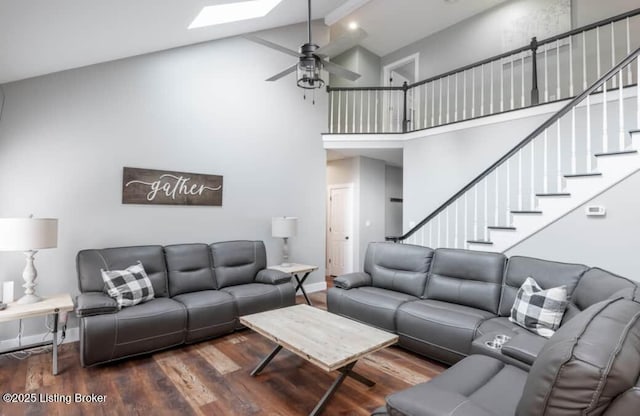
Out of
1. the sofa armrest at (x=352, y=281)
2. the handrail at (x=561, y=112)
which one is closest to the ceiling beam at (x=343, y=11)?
the handrail at (x=561, y=112)

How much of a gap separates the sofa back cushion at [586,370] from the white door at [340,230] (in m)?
5.73

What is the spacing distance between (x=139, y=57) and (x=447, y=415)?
187 inches

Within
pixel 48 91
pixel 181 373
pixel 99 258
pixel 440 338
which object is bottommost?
pixel 181 373

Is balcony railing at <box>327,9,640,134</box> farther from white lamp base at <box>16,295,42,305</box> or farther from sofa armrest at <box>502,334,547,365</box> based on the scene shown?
white lamp base at <box>16,295,42,305</box>

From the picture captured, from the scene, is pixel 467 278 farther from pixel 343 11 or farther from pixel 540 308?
pixel 343 11

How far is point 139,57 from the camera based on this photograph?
3990 millimetres

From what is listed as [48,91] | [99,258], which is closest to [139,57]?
[48,91]

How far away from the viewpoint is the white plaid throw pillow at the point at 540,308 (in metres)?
2.42

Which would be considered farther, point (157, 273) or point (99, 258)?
point (157, 273)

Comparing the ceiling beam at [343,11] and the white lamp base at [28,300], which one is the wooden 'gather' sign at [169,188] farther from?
the ceiling beam at [343,11]

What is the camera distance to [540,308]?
2.49 meters

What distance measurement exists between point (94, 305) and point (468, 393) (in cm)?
306

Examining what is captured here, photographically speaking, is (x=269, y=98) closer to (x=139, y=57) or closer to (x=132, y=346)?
(x=139, y=57)

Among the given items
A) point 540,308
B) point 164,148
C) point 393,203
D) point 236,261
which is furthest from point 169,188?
point 393,203
